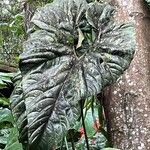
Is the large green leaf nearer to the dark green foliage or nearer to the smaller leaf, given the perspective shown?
the smaller leaf

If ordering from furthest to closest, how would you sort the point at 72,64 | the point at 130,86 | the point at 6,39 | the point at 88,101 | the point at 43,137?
the point at 6,39 < the point at 88,101 < the point at 130,86 < the point at 72,64 < the point at 43,137

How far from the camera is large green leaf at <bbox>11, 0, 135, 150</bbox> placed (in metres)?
0.71

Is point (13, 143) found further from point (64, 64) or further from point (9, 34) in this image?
point (9, 34)

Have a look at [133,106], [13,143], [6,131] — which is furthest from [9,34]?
[133,106]

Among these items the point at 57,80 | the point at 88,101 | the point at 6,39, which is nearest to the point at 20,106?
the point at 57,80

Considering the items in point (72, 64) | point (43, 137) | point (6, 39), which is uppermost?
point (6, 39)

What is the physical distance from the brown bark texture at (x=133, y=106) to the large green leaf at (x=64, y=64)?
13 cm

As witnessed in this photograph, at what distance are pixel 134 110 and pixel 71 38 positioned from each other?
204 millimetres

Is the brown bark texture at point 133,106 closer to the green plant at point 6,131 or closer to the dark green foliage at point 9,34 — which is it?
the green plant at point 6,131

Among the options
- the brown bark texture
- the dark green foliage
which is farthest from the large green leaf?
the dark green foliage

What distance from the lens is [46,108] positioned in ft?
2.37

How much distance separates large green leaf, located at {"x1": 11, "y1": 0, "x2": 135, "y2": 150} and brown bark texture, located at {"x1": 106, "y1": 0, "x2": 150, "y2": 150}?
0.13m

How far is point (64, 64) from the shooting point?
80 cm

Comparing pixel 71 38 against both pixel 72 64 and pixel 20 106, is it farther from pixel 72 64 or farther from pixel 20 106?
pixel 20 106
